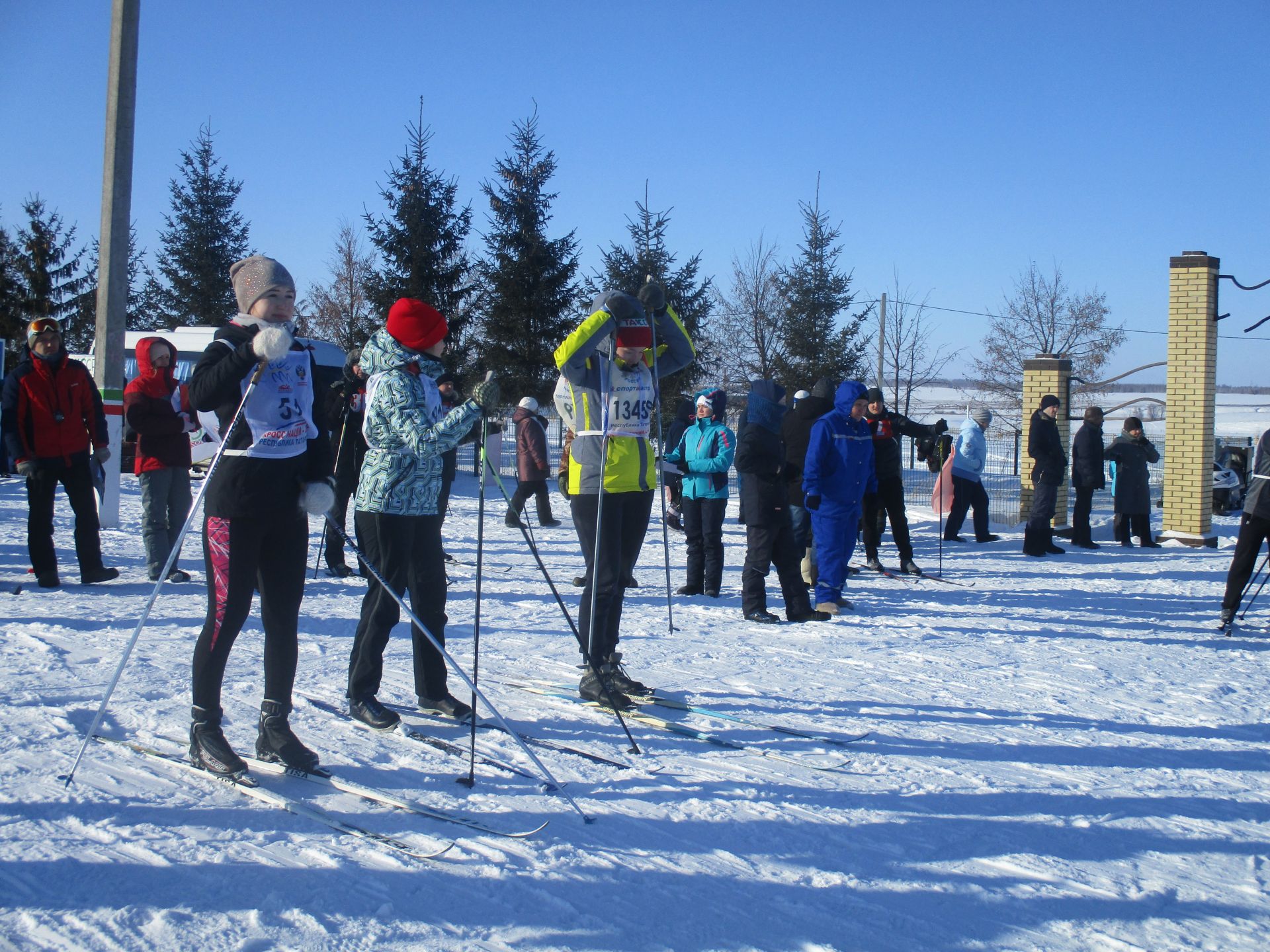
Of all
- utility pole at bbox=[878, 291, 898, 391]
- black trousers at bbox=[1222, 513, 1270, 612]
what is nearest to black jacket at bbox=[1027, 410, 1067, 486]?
black trousers at bbox=[1222, 513, 1270, 612]

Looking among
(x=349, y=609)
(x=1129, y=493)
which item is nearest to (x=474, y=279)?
(x=1129, y=493)

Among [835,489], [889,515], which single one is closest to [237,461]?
[835,489]

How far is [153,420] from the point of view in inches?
302

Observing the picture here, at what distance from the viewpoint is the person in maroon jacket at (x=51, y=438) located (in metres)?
7.16

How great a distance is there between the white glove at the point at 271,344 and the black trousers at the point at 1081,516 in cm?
1209

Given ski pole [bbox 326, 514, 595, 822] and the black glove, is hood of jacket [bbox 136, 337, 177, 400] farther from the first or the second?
the black glove

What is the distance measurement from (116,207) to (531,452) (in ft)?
17.1

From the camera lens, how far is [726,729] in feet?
14.8

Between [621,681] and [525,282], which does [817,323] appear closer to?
[525,282]

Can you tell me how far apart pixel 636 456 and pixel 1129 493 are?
11.0 meters

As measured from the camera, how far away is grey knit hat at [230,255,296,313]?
3.77 metres

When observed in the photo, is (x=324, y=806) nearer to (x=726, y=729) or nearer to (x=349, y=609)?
(x=726, y=729)

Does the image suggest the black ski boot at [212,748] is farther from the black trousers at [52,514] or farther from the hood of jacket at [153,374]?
the hood of jacket at [153,374]

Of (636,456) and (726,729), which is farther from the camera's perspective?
(636,456)
